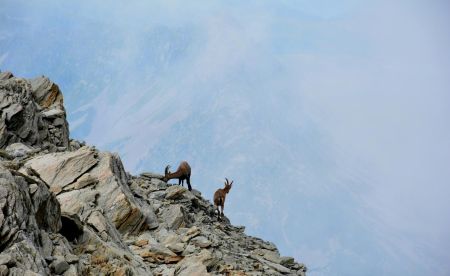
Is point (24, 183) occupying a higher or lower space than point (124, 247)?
lower

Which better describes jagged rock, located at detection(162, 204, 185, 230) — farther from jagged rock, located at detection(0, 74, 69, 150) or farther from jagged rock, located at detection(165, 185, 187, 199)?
jagged rock, located at detection(0, 74, 69, 150)

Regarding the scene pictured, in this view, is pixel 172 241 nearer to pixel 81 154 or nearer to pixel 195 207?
pixel 81 154

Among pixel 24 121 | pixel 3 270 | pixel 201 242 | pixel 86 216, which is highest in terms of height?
pixel 24 121

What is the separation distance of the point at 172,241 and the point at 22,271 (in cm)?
1046

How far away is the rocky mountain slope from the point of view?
1084 cm

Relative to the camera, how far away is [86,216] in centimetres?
1616

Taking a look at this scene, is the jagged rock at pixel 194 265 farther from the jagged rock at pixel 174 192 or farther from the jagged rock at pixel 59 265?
the jagged rock at pixel 174 192

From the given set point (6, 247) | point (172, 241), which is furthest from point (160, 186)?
point (6, 247)

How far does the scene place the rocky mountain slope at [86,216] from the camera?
10844 millimetres

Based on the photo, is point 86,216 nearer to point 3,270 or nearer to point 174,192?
point 3,270

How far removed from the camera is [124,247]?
16.1 meters

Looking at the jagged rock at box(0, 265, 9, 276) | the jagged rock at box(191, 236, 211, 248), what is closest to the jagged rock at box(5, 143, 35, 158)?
the jagged rock at box(191, 236, 211, 248)

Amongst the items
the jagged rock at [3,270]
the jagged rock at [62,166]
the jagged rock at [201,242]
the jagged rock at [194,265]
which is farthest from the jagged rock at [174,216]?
the jagged rock at [3,270]

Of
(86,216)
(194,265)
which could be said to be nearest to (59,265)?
(86,216)
